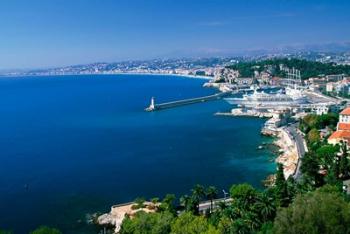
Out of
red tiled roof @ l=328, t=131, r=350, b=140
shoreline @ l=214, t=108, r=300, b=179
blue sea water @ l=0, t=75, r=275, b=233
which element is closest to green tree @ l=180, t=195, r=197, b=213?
blue sea water @ l=0, t=75, r=275, b=233

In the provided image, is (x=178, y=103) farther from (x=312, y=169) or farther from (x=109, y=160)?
(x=312, y=169)

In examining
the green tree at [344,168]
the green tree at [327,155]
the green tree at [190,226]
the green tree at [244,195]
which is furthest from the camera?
the green tree at [327,155]

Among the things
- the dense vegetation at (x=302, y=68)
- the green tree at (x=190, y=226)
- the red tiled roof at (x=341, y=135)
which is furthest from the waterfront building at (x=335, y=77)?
the green tree at (x=190, y=226)

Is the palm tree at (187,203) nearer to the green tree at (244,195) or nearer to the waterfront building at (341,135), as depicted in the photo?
the green tree at (244,195)

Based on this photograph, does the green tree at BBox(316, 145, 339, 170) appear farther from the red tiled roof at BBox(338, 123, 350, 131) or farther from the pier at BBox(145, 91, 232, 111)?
the pier at BBox(145, 91, 232, 111)

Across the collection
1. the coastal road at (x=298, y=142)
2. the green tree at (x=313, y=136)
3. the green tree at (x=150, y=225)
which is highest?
the green tree at (x=150, y=225)

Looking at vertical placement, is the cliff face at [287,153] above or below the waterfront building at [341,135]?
below

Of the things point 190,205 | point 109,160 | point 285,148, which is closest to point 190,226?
point 190,205
